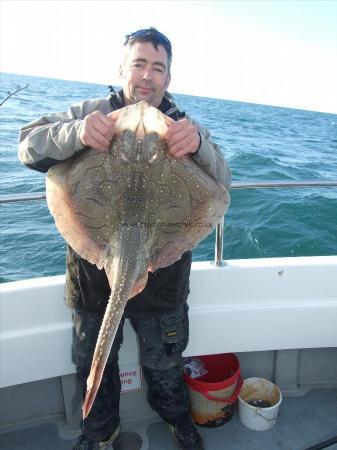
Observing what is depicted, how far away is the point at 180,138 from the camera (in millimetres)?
1852

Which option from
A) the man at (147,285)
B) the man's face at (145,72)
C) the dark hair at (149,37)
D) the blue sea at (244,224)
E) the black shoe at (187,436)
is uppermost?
the dark hair at (149,37)

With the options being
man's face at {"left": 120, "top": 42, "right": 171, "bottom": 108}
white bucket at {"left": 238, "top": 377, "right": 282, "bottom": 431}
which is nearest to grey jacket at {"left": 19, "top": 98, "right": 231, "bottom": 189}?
man's face at {"left": 120, "top": 42, "right": 171, "bottom": 108}

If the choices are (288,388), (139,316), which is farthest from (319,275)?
(139,316)

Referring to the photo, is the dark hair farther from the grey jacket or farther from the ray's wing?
the ray's wing

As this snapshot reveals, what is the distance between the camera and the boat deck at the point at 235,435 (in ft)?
9.71

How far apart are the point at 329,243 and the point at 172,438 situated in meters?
6.51

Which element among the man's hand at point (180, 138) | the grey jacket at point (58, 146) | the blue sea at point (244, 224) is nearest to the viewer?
the man's hand at point (180, 138)

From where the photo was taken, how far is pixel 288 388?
348 centimetres

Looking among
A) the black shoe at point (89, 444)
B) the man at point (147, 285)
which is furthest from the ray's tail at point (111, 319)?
the black shoe at point (89, 444)

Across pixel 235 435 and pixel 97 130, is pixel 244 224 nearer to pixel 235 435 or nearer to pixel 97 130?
pixel 235 435

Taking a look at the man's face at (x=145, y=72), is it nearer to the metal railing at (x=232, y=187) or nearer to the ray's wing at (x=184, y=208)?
the ray's wing at (x=184, y=208)

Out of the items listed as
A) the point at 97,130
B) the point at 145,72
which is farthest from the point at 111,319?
the point at 145,72

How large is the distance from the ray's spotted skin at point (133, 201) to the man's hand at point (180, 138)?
36 mm

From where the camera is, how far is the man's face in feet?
7.61
